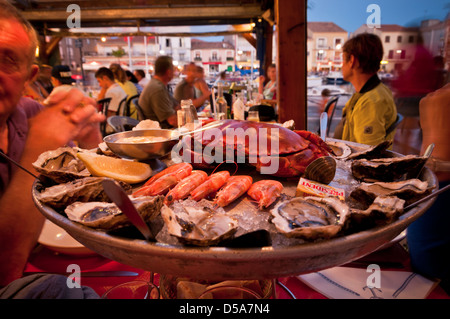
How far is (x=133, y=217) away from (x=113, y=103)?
21.5 ft

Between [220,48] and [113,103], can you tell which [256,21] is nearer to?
[113,103]

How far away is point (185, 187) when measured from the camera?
975 mm

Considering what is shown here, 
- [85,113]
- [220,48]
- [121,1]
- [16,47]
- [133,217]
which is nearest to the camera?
[133,217]

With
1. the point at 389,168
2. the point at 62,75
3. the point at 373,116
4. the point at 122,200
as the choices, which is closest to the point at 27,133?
the point at 122,200

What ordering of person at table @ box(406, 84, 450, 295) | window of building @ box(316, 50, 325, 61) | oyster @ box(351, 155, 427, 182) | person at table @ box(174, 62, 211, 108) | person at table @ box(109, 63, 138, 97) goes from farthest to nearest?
window of building @ box(316, 50, 325, 61), person at table @ box(109, 63, 138, 97), person at table @ box(174, 62, 211, 108), person at table @ box(406, 84, 450, 295), oyster @ box(351, 155, 427, 182)

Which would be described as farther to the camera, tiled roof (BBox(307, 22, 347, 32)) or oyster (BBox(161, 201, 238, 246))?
tiled roof (BBox(307, 22, 347, 32))

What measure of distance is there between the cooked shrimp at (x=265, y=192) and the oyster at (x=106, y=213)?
0.33 meters

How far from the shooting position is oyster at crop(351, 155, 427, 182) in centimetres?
99

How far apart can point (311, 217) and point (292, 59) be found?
256 centimetres

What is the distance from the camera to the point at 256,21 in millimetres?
9734

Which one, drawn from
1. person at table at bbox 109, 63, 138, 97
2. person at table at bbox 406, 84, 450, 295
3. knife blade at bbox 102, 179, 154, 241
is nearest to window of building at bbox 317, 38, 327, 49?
person at table at bbox 109, 63, 138, 97

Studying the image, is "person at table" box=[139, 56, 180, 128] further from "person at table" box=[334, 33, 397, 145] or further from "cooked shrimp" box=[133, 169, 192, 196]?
"cooked shrimp" box=[133, 169, 192, 196]

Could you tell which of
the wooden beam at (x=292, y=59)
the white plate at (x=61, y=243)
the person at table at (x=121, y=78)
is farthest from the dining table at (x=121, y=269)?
the person at table at (x=121, y=78)

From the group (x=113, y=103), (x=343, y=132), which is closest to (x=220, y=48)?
(x=113, y=103)
